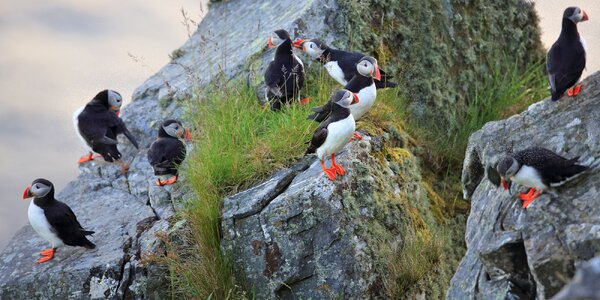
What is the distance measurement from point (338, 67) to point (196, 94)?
174 cm

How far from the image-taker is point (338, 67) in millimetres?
10109

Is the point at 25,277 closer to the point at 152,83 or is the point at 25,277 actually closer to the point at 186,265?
the point at 186,265

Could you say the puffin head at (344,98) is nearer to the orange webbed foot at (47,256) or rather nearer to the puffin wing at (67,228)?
the puffin wing at (67,228)

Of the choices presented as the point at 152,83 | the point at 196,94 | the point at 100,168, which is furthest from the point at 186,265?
the point at 152,83

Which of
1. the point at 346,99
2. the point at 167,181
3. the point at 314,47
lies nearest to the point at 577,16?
the point at 346,99

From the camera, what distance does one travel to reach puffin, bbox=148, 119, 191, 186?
395 inches

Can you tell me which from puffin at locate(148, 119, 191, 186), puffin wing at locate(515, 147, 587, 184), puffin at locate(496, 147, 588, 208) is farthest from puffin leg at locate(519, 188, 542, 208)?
puffin at locate(148, 119, 191, 186)

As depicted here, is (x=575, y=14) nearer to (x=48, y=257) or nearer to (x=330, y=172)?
(x=330, y=172)

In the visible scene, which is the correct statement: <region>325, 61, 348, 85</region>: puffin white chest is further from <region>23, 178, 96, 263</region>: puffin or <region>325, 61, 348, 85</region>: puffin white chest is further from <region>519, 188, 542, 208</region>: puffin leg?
<region>519, 188, 542, 208</region>: puffin leg

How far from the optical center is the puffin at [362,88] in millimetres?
9242

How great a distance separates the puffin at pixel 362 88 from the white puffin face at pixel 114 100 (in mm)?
3432

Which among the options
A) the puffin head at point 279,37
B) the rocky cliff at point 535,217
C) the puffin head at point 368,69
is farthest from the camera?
the puffin head at point 279,37

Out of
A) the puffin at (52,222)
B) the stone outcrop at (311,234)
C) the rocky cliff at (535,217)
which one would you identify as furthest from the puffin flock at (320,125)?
the stone outcrop at (311,234)

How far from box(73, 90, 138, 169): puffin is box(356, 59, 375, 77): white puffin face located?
3.54 m
